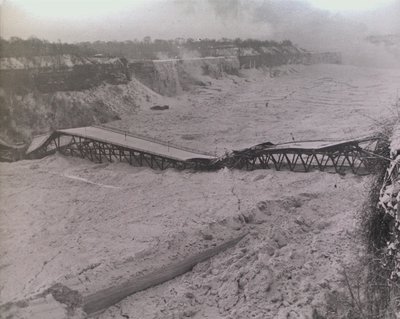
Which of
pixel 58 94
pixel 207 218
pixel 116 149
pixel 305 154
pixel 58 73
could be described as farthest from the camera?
pixel 58 73

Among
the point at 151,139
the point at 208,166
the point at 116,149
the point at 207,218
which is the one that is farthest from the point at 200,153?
the point at 207,218

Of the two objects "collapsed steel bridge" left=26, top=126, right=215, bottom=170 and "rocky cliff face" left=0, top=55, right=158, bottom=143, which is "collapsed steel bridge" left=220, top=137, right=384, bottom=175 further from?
"rocky cliff face" left=0, top=55, right=158, bottom=143

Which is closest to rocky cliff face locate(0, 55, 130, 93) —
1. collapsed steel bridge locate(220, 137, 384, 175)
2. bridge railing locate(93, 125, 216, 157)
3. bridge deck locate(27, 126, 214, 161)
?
bridge deck locate(27, 126, 214, 161)

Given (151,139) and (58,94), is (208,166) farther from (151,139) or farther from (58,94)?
(58,94)

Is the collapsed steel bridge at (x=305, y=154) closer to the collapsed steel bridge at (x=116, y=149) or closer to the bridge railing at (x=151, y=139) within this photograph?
the collapsed steel bridge at (x=116, y=149)

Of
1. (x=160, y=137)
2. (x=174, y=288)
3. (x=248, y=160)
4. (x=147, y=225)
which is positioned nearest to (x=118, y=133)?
(x=160, y=137)

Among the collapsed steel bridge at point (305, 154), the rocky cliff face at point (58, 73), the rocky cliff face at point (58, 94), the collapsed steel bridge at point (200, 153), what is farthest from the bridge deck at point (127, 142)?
the rocky cliff face at point (58, 73)

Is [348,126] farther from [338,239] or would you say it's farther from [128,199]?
[128,199]
